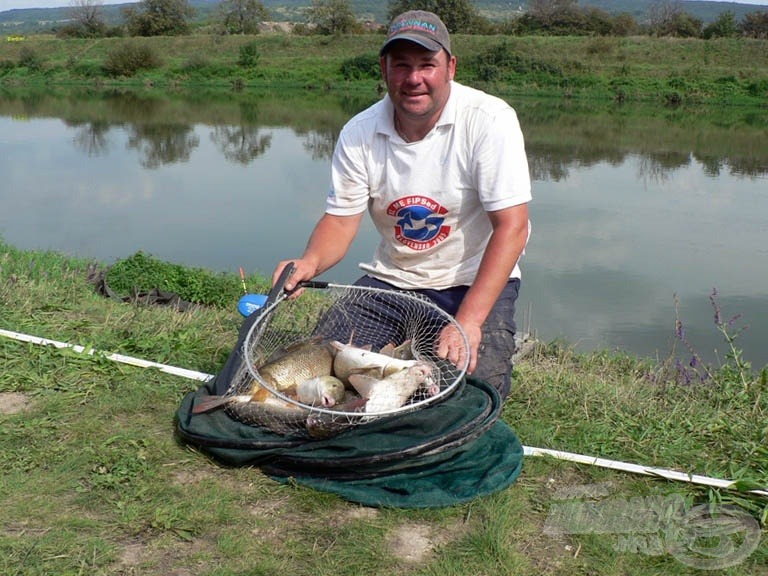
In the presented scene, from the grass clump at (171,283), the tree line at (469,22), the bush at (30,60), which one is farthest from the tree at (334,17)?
the grass clump at (171,283)

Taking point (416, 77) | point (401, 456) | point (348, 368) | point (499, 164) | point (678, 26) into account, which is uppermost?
point (416, 77)

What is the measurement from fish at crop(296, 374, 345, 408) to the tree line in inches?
1855

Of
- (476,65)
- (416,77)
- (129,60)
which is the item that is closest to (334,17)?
(129,60)

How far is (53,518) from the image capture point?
102 inches

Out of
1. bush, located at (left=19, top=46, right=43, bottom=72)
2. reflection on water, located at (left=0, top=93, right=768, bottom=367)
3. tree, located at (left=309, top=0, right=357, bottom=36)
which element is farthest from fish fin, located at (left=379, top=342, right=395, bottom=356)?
tree, located at (left=309, top=0, right=357, bottom=36)

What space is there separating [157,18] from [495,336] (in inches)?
2272

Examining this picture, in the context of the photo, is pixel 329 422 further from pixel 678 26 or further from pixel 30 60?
pixel 678 26

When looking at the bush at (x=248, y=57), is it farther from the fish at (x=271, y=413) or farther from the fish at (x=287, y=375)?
the fish at (x=271, y=413)

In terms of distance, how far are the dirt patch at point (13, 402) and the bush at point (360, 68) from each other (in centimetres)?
3573

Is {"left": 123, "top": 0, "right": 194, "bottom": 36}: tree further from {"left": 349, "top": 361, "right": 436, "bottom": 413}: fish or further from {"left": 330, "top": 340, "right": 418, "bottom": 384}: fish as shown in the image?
{"left": 349, "top": 361, "right": 436, "bottom": 413}: fish

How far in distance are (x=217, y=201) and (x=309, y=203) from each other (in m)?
1.53

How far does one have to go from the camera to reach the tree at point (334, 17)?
52.2 meters

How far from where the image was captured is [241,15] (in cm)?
6119

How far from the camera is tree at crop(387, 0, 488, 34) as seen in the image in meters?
50.6
